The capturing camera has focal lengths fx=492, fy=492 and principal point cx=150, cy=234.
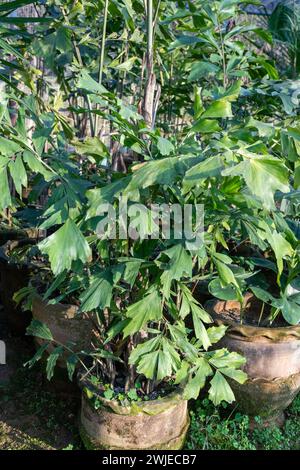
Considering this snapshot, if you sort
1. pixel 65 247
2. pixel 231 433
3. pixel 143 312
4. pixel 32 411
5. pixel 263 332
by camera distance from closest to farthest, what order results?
1. pixel 65 247
2. pixel 143 312
3. pixel 263 332
4. pixel 231 433
5. pixel 32 411

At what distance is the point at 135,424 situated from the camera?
1.56 meters

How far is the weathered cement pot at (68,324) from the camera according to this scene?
5.94 ft

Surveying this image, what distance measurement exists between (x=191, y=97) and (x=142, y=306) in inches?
61.0

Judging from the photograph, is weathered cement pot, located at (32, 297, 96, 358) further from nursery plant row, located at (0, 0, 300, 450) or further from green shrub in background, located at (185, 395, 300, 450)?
green shrub in background, located at (185, 395, 300, 450)

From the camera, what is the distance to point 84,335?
1819mm

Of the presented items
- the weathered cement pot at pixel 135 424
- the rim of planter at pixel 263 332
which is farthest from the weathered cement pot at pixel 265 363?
the weathered cement pot at pixel 135 424

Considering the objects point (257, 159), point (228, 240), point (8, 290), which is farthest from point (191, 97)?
point (257, 159)

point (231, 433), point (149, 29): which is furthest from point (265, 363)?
point (149, 29)

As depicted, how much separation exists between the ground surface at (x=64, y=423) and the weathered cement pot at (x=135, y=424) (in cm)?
14

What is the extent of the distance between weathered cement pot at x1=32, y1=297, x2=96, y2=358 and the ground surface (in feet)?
0.75

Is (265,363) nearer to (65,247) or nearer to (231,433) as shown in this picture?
(231,433)

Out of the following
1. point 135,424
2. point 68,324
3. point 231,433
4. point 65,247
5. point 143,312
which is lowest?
point 231,433

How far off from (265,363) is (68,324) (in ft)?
2.38

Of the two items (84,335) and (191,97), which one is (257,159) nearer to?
(84,335)
